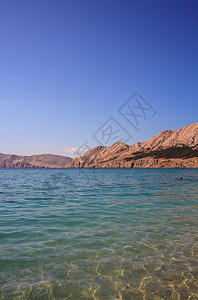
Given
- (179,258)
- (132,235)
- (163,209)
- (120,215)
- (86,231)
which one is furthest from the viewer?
(163,209)

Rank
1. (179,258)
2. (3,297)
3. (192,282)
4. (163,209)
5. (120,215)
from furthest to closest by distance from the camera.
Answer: (163,209), (120,215), (179,258), (192,282), (3,297)

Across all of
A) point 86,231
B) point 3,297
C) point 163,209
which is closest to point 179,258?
point 86,231

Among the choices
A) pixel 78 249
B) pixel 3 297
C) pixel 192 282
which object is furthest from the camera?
pixel 78 249

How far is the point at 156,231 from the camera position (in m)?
11.6

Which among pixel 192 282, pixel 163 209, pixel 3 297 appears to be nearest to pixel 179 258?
pixel 192 282

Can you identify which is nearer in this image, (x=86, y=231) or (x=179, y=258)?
(x=179, y=258)

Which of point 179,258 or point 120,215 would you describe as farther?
point 120,215

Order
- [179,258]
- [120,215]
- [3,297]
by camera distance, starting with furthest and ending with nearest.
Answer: [120,215]
[179,258]
[3,297]

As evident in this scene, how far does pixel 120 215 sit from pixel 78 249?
706cm

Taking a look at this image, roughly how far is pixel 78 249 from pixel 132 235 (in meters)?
3.42

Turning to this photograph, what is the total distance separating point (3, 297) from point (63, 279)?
1919 millimetres

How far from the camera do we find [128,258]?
27.2 feet

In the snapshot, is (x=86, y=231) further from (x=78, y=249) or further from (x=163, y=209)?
(x=163, y=209)

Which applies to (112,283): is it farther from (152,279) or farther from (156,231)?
(156,231)
